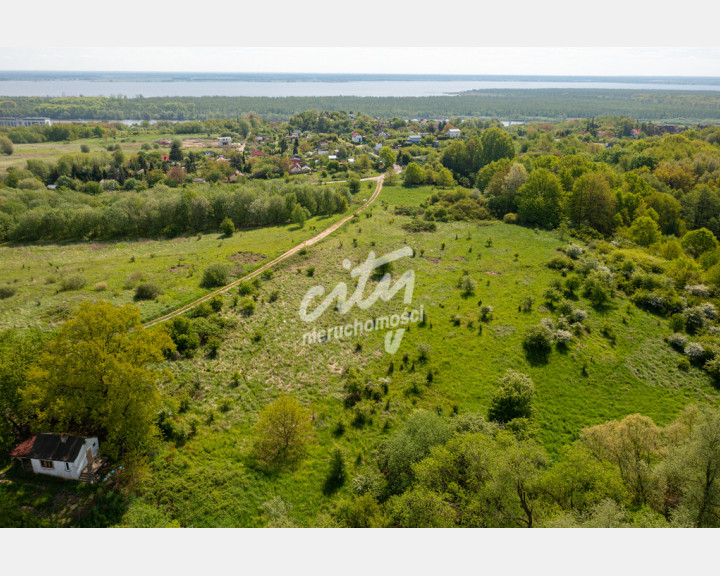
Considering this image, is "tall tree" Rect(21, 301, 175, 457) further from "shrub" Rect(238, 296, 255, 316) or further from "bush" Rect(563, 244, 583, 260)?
"bush" Rect(563, 244, 583, 260)

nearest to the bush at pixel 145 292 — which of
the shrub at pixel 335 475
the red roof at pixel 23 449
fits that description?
the red roof at pixel 23 449

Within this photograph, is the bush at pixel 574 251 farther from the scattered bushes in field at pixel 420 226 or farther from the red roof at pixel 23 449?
the red roof at pixel 23 449

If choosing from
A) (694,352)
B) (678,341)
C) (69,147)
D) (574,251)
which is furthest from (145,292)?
(69,147)

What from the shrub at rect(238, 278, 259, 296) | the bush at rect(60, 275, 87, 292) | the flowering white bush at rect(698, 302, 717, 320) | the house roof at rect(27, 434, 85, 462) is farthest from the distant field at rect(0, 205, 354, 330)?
the flowering white bush at rect(698, 302, 717, 320)

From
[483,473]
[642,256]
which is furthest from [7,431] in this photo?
[642,256]

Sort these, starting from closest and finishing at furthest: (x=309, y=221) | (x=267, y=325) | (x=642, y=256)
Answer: (x=267, y=325) < (x=642, y=256) < (x=309, y=221)

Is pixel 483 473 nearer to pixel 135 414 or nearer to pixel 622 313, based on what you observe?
pixel 135 414

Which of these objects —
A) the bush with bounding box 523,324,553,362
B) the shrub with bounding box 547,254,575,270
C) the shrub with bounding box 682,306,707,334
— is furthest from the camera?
the shrub with bounding box 547,254,575,270
